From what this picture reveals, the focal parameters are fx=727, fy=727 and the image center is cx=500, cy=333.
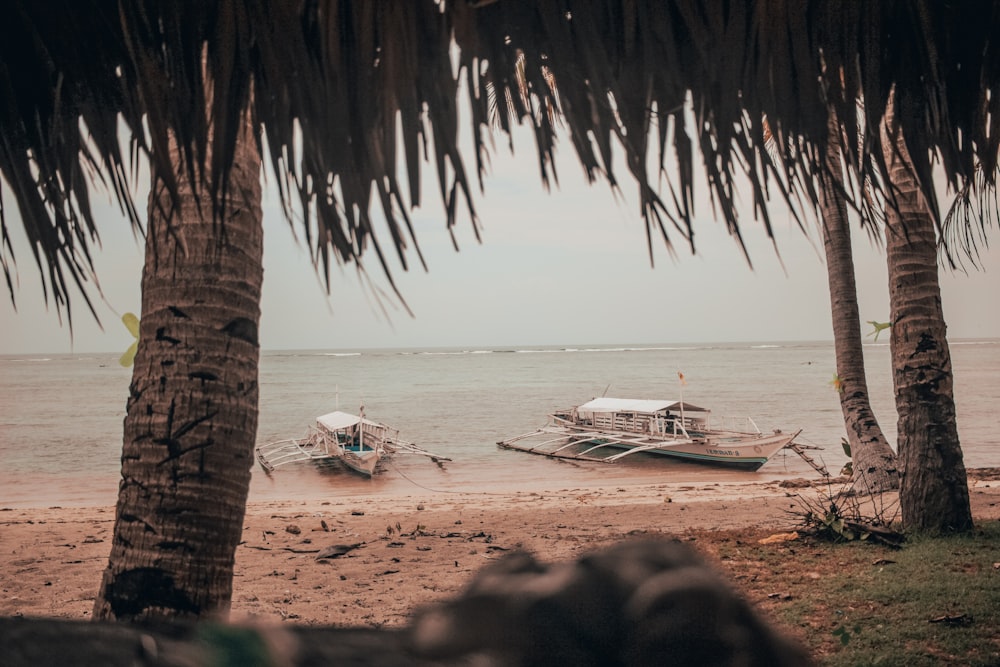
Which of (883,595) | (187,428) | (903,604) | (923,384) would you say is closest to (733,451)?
(923,384)

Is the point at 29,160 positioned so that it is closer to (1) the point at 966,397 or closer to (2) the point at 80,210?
(2) the point at 80,210

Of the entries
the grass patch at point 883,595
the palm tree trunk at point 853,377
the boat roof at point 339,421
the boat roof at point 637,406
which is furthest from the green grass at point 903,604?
the boat roof at point 339,421

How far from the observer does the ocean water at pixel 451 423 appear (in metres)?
15.6

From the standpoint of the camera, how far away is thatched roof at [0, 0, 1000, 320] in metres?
1.57

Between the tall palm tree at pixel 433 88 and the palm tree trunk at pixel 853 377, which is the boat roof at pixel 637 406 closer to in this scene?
the palm tree trunk at pixel 853 377

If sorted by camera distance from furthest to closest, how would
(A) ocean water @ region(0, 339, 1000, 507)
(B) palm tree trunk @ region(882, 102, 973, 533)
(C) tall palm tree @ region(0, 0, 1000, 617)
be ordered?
(A) ocean water @ region(0, 339, 1000, 507), (B) palm tree trunk @ region(882, 102, 973, 533), (C) tall palm tree @ region(0, 0, 1000, 617)

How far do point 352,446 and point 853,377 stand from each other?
512 inches

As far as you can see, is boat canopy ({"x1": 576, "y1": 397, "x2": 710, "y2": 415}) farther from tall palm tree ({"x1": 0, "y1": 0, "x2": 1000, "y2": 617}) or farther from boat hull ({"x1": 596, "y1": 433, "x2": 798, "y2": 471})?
tall palm tree ({"x1": 0, "y1": 0, "x2": 1000, "y2": 617})

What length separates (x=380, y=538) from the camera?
24.0ft

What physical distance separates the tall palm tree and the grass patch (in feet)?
6.18

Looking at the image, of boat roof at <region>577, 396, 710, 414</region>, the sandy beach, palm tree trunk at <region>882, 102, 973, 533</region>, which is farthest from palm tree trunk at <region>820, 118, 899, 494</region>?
boat roof at <region>577, 396, 710, 414</region>

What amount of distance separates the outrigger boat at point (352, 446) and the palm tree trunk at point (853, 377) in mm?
11170

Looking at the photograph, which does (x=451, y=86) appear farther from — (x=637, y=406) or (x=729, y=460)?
(x=637, y=406)

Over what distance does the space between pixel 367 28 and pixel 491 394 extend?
43876 mm
